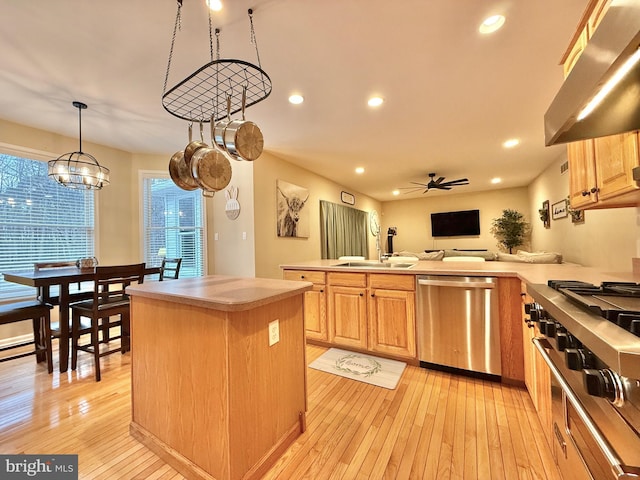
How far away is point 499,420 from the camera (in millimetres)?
1705

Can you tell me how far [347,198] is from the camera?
6.61m

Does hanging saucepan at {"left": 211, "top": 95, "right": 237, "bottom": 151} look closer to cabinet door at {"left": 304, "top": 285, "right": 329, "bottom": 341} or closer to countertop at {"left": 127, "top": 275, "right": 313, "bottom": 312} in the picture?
countertop at {"left": 127, "top": 275, "right": 313, "bottom": 312}

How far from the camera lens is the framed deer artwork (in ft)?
14.2

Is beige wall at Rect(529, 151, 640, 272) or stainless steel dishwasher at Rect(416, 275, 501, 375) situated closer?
stainless steel dishwasher at Rect(416, 275, 501, 375)

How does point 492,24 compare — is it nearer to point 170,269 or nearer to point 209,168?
point 209,168

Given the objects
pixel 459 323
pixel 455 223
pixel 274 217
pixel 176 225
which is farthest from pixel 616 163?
pixel 455 223

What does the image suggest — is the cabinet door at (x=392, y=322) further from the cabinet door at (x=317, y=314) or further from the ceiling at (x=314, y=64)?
the ceiling at (x=314, y=64)

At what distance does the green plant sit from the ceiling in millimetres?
3951

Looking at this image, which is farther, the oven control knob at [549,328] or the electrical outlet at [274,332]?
the electrical outlet at [274,332]

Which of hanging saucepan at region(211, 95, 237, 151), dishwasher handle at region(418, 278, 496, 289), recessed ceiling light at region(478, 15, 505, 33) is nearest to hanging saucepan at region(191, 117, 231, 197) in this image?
hanging saucepan at region(211, 95, 237, 151)

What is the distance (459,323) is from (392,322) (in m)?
0.57

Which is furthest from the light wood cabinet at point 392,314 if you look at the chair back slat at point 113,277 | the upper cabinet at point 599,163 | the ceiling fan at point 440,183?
the ceiling fan at point 440,183

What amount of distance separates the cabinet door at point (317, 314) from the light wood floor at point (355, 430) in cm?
65

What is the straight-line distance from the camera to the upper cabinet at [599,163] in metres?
1.23
